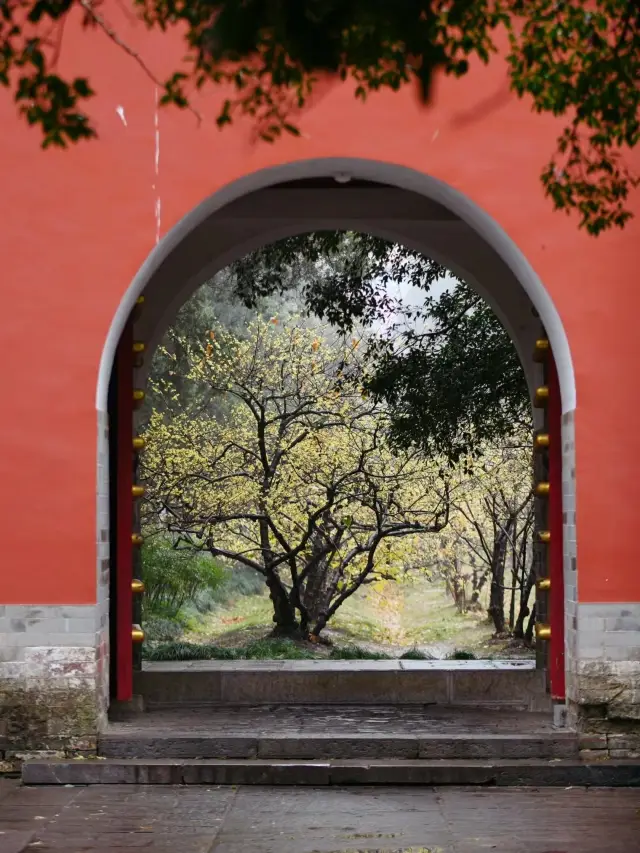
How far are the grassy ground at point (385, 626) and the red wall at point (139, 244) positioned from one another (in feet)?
18.2

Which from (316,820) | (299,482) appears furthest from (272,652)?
(316,820)

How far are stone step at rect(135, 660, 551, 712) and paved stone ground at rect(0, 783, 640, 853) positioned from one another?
2.01 meters

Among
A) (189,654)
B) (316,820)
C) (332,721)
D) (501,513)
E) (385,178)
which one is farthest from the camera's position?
(501,513)

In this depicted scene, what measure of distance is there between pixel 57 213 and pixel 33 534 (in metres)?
1.61

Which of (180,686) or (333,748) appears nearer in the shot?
(333,748)

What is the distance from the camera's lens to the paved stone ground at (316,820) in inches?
190

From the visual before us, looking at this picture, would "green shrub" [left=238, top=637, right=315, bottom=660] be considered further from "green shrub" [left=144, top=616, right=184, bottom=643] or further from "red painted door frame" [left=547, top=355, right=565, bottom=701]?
"red painted door frame" [left=547, top=355, right=565, bottom=701]

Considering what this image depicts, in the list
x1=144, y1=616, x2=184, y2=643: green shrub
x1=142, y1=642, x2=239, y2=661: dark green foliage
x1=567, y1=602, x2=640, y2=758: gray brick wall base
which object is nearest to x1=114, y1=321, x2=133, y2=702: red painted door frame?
x1=142, y1=642, x2=239, y2=661: dark green foliage

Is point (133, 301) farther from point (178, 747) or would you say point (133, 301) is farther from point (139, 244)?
point (178, 747)

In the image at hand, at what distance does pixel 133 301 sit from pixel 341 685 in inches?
120

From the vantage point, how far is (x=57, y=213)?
Result: 20.3 ft

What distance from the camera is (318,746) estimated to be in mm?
6164

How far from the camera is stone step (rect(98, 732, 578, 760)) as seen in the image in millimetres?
6113

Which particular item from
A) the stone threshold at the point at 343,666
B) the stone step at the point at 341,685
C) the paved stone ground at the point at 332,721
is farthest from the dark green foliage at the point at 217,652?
the paved stone ground at the point at 332,721
